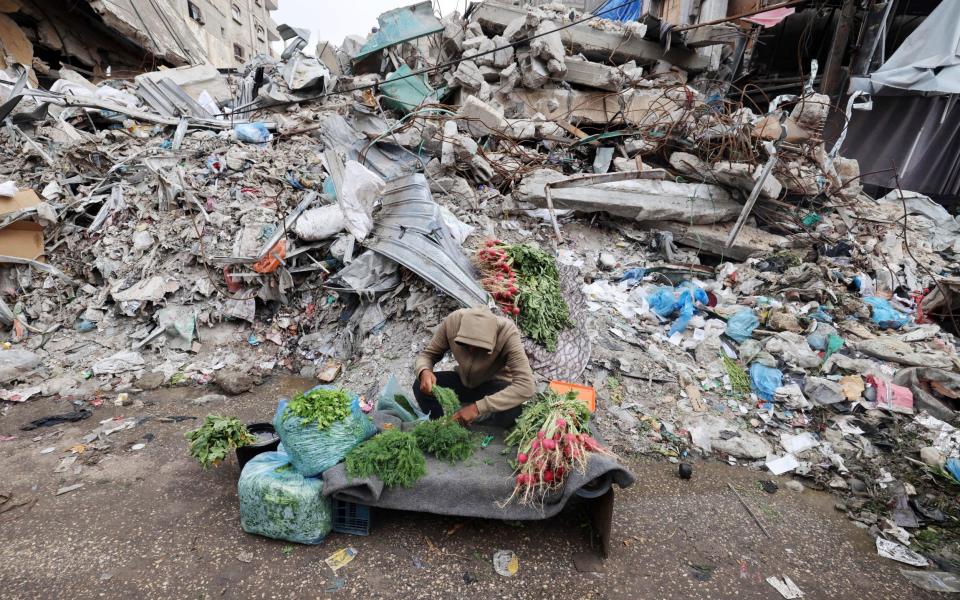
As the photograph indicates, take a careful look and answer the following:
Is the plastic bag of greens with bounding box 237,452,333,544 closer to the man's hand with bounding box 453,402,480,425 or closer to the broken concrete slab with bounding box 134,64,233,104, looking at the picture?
Answer: the man's hand with bounding box 453,402,480,425

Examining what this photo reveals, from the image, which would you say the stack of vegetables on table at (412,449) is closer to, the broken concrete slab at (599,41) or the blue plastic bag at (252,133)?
the blue plastic bag at (252,133)

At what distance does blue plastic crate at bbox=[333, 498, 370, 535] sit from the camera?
2729 millimetres

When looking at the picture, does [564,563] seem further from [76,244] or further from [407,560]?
[76,244]

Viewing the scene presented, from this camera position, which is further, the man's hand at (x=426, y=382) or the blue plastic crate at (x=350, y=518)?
the man's hand at (x=426, y=382)

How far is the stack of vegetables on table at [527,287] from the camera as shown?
15.8ft

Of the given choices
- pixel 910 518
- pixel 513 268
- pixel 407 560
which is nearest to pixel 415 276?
pixel 513 268

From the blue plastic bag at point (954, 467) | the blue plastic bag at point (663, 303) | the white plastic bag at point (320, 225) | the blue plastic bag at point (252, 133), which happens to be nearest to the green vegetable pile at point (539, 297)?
the blue plastic bag at point (663, 303)

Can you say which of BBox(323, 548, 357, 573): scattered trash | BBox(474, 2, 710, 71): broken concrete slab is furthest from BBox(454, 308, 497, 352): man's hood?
BBox(474, 2, 710, 71): broken concrete slab

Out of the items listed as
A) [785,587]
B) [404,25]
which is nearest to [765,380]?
[785,587]

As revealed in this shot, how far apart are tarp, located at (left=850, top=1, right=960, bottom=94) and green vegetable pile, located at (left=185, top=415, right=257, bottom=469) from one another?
12050mm

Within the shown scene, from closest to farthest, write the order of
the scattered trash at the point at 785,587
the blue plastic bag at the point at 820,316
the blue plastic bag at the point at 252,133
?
the scattered trash at the point at 785,587, the blue plastic bag at the point at 820,316, the blue plastic bag at the point at 252,133

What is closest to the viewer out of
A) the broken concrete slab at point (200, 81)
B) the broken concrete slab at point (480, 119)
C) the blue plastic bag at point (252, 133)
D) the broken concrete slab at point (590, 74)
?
the blue plastic bag at point (252, 133)

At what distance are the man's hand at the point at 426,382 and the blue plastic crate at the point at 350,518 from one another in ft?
2.75

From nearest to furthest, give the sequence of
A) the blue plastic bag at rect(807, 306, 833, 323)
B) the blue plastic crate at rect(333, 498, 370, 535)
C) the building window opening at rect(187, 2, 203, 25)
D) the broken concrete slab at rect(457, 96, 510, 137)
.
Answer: the blue plastic crate at rect(333, 498, 370, 535), the blue plastic bag at rect(807, 306, 833, 323), the broken concrete slab at rect(457, 96, 510, 137), the building window opening at rect(187, 2, 203, 25)
